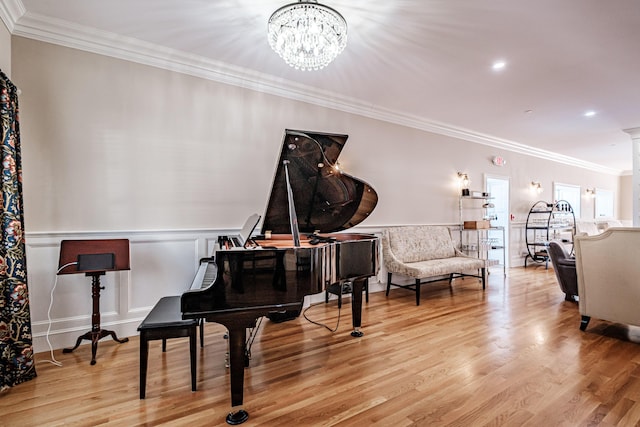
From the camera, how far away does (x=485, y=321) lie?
3541 millimetres

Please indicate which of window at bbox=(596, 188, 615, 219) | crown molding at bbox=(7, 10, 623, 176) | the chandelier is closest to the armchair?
crown molding at bbox=(7, 10, 623, 176)

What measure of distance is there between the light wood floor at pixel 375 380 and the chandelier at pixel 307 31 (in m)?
2.41

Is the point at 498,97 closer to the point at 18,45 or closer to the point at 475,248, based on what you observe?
the point at 475,248

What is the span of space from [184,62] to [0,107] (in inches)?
64.5

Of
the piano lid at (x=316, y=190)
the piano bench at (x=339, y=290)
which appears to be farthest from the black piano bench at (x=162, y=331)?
the piano bench at (x=339, y=290)

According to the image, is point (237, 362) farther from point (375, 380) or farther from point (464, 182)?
point (464, 182)

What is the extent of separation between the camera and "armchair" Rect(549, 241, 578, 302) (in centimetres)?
417

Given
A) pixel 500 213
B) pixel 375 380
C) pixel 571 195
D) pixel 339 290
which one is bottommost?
pixel 375 380

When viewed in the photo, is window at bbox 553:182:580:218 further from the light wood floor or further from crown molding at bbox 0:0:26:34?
crown molding at bbox 0:0:26:34

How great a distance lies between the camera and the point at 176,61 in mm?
3283

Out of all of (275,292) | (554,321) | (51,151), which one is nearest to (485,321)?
(554,321)

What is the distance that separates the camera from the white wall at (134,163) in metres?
2.74

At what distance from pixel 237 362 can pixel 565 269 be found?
14.6 ft

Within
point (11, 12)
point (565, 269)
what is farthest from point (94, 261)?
point (565, 269)
